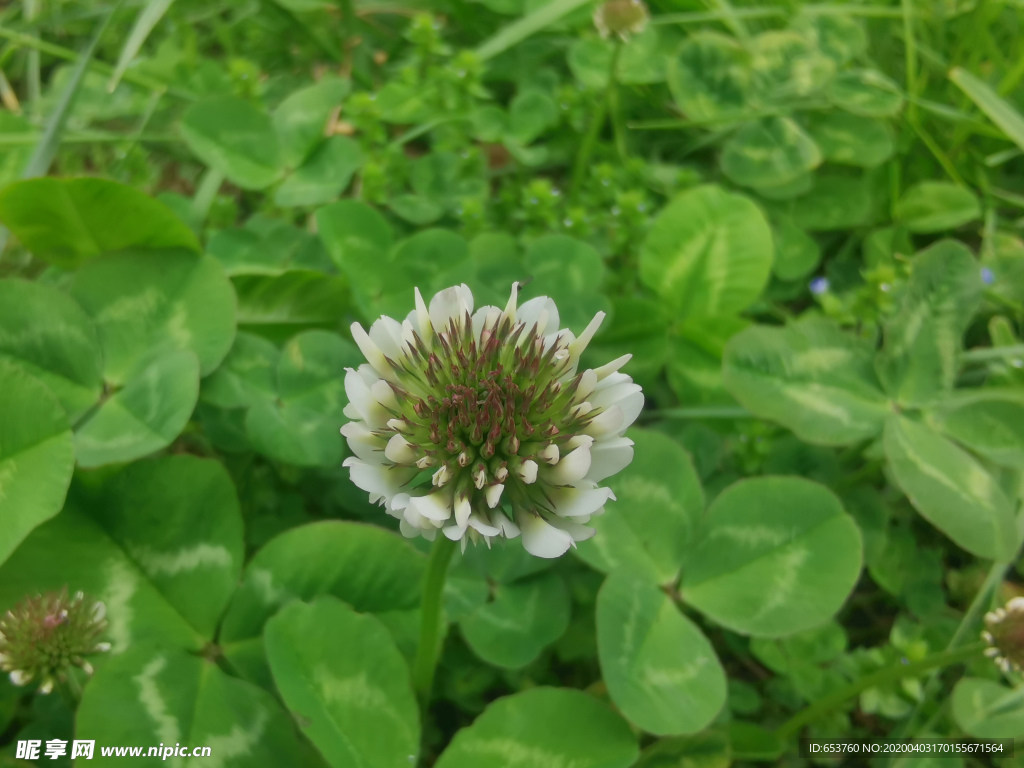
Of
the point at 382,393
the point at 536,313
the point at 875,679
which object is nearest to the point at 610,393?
the point at 536,313

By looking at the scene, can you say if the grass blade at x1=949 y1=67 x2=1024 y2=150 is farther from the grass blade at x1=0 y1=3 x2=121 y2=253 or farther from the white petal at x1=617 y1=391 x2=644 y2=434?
the grass blade at x1=0 y1=3 x2=121 y2=253

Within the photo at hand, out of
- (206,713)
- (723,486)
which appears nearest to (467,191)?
(723,486)

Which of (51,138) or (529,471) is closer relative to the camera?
(529,471)

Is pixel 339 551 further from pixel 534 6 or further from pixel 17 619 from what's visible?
pixel 534 6

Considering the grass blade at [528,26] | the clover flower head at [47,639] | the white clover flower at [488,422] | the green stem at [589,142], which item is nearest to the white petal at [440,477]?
the white clover flower at [488,422]

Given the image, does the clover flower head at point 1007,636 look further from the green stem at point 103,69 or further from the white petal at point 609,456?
the green stem at point 103,69

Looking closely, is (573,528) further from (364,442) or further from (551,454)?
(364,442)

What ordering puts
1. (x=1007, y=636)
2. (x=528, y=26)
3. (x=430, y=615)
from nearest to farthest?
(x=430, y=615) → (x=1007, y=636) → (x=528, y=26)

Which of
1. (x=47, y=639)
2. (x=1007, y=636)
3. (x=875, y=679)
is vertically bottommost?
(x=875, y=679)

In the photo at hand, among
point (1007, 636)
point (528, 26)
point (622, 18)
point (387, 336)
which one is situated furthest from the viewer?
point (528, 26)
